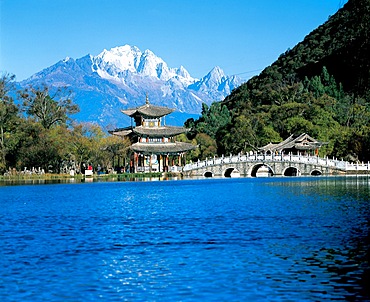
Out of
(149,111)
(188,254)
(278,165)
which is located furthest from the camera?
(149,111)

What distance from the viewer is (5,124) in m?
74.6

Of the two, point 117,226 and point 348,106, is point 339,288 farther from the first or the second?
point 348,106

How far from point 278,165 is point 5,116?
99.7 feet

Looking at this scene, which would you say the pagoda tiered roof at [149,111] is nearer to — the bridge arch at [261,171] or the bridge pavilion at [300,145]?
the bridge arch at [261,171]

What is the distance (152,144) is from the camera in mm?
80375

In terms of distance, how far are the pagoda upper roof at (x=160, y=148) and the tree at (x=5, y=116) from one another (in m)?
13.9

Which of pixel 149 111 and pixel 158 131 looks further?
pixel 149 111

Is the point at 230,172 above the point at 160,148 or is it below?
below

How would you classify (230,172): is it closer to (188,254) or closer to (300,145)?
(300,145)

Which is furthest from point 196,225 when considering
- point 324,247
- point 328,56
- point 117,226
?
point 328,56

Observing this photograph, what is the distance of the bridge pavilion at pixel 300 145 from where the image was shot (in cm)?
7894

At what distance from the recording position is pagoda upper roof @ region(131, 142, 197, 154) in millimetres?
78125

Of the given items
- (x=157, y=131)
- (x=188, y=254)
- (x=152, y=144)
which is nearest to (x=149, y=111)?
(x=157, y=131)

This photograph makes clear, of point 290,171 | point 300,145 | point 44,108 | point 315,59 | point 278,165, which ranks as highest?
point 315,59
